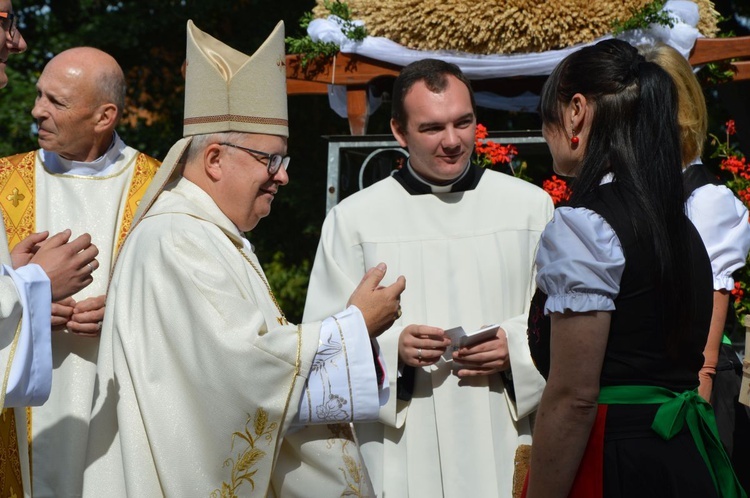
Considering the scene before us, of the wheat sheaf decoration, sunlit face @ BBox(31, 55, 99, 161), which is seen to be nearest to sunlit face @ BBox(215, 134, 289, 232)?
sunlit face @ BBox(31, 55, 99, 161)

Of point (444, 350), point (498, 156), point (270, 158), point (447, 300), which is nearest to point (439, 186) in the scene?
point (447, 300)

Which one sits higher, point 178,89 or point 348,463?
point 178,89

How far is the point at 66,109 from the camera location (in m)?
4.62

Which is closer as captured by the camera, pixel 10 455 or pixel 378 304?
pixel 378 304

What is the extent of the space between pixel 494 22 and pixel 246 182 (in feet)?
8.36

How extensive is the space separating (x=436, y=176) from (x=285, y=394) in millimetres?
1654

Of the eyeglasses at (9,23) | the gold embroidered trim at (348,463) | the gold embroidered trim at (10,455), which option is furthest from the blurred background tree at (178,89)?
the gold embroidered trim at (348,463)

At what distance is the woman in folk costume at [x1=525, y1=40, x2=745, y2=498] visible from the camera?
8.50ft

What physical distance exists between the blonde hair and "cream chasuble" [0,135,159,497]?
227cm

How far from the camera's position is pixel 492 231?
4.35 meters

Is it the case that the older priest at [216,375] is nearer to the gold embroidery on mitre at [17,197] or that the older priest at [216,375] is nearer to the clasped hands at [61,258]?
the clasped hands at [61,258]

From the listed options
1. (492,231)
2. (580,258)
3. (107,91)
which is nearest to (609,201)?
(580,258)

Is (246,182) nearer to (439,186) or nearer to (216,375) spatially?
(216,375)

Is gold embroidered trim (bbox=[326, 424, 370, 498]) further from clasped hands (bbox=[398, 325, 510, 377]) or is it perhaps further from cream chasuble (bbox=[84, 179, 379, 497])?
clasped hands (bbox=[398, 325, 510, 377])
